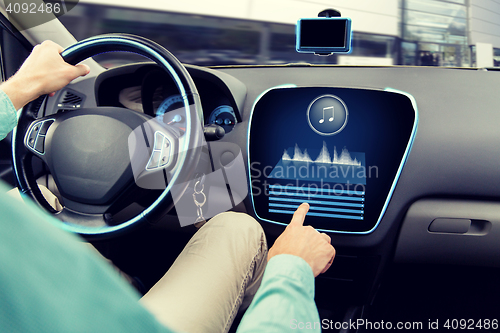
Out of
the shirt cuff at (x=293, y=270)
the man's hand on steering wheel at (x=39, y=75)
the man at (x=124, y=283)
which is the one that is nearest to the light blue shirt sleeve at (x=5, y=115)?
the man at (x=124, y=283)

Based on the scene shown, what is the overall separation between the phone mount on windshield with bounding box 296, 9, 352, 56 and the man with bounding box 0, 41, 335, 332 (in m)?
0.68

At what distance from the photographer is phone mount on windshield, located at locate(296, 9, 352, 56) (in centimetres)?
139

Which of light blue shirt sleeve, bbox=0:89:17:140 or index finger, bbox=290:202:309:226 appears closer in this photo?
light blue shirt sleeve, bbox=0:89:17:140

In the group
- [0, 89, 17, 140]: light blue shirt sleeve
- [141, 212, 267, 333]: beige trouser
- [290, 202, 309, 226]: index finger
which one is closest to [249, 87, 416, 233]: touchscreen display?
[290, 202, 309, 226]: index finger

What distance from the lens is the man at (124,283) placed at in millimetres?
348

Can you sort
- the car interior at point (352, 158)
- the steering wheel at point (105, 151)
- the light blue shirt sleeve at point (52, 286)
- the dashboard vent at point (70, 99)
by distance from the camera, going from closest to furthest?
the light blue shirt sleeve at point (52, 286) → the steering wheel at point (105, 151) → the car interior at point (352, 158) → the dashboard vent at point (70, 99)

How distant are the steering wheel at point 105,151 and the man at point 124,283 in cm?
12

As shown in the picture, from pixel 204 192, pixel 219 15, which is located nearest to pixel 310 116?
pixel 204 192

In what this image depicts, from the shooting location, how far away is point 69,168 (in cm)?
108

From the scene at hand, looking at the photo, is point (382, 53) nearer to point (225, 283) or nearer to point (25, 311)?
point (225, 283)

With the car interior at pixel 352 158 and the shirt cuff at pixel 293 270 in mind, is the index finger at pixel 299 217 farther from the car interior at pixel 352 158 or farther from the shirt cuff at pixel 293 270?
the shirt cuff at pixel 293 270

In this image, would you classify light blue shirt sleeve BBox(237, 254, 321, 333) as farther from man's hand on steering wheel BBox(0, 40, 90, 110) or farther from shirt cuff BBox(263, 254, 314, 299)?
man's hand on steering wheel BBox(0, 40, 90, 110)

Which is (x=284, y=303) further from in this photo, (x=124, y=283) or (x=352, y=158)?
(x=352, y=158)

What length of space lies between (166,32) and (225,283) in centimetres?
133
